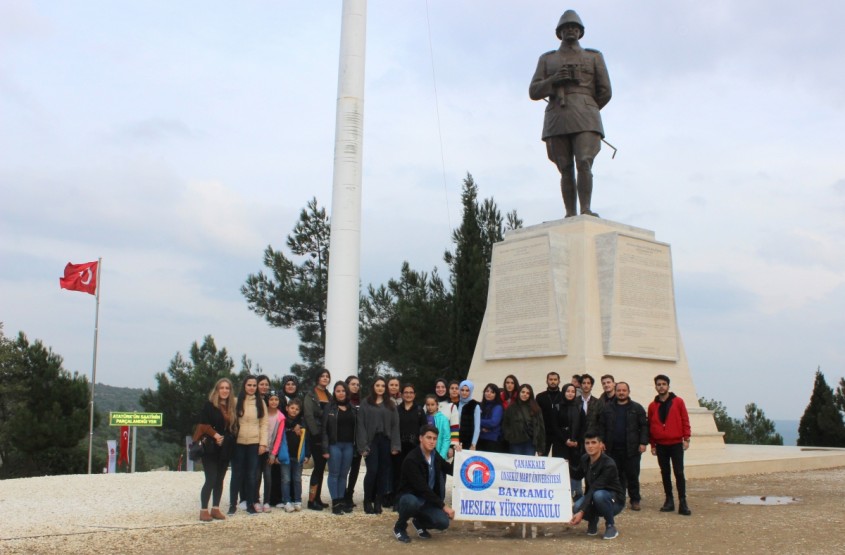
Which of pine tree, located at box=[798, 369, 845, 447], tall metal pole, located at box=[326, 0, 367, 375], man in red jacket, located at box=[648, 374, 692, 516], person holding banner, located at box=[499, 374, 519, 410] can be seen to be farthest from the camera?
pine tree, located at box=[798, 369, 845, 447]

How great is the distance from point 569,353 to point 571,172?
328 cm

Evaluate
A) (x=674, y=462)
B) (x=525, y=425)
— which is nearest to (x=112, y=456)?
(x=525, y=425)

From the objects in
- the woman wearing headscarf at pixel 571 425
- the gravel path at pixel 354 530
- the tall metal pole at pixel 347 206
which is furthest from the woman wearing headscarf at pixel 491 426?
the tall metal pole at pixel 347 206

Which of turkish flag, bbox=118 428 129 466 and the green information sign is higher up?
the green information sign

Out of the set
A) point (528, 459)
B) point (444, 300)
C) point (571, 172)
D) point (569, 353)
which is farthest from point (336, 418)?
point (444, 300)

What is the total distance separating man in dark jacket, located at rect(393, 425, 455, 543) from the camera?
727 centimetres

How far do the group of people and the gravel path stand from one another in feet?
1.08

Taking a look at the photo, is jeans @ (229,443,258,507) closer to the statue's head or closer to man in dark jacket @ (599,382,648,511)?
man in dark jacket @ (599,382,648,511)

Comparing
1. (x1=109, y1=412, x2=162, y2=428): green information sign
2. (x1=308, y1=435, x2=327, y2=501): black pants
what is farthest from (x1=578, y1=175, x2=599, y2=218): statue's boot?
(x1=109, y1=412, x2=162, y2=428): green information sign

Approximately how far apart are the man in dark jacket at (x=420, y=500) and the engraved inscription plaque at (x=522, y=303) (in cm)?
652

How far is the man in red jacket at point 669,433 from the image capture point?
8781mm

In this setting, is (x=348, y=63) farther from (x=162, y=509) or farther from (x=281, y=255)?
(x=281, y=255)

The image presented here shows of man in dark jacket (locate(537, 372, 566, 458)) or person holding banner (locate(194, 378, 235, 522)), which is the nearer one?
person holding banner (locate(194, 378, 235, 522))

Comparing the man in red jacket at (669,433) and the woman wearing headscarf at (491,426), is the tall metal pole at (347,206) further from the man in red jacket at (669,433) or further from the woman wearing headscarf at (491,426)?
the man in red jacket at (669,433)
